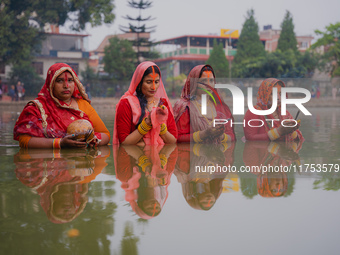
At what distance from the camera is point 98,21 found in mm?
21719

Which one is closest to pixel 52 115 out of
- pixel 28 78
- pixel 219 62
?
pixel 28 78

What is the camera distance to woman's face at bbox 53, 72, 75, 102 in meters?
4.68

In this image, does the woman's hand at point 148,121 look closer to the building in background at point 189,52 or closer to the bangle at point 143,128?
the bangle at point 143,128

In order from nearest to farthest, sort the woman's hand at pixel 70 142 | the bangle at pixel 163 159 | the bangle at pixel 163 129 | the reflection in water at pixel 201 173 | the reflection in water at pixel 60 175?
1. the reflection in water at pixel 60 175
2. the reflection in water at pixel 201 173
3. the bangle at pixel 163 159
4. the woman's hand at pixel 70 142
5. the bangle at pixel 163 129

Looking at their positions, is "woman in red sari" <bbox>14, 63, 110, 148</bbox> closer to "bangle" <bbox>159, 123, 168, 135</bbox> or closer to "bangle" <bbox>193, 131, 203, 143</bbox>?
"bangle" <bbox>159, 123, 168, 135</bbox>

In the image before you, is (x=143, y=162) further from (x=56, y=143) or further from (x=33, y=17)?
(x=33, y=17)

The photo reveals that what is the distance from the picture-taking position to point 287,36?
38.0 m

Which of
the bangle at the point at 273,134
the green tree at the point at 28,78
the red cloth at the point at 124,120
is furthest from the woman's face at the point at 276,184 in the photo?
the green tree at the point at 28,78

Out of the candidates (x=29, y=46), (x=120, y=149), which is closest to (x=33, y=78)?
(x=29, y=46)

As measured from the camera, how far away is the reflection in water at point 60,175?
2.64 metres

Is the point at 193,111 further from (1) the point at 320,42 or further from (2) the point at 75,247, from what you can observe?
(1) the point at 320,42

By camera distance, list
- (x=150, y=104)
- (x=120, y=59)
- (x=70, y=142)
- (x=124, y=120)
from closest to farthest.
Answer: (x=70, y=142) → (x=124, y=120) → (x=150, y=104) → (x=120, y=59)

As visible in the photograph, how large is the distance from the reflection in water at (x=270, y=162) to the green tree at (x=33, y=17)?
1750 cm

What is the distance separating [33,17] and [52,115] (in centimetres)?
1912
